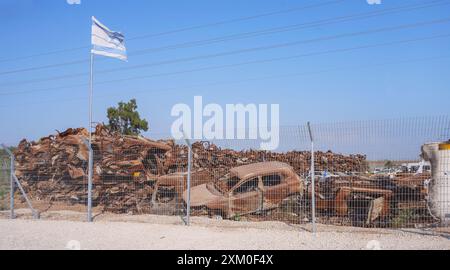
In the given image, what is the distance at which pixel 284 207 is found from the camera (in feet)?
36.0

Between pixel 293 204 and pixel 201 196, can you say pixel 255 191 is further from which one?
pixel 201 196

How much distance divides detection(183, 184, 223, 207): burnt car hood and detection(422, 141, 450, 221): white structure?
459 cm

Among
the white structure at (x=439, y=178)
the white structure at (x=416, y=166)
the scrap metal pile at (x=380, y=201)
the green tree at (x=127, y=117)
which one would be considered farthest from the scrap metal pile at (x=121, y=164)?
the green tree at (x=127, y=117)

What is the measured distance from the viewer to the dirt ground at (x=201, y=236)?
8648 millimetres

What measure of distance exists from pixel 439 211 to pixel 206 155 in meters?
7.01

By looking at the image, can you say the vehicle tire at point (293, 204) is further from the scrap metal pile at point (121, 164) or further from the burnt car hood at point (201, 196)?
the scrap metal pile at point (121, 164)

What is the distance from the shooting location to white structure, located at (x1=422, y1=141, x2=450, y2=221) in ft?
31.8

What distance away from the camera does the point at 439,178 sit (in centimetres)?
983

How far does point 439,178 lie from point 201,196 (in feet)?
17.4

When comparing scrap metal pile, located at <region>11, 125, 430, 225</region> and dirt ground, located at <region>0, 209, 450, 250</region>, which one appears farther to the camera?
scrap metal pile, located at <region>11, 125, 430, 225</region>

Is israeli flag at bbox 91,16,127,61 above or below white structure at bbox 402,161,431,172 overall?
above

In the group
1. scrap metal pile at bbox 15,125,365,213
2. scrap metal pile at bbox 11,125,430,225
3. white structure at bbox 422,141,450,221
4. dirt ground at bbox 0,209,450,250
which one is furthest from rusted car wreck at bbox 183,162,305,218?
white structure at bbox 422,141,450,221

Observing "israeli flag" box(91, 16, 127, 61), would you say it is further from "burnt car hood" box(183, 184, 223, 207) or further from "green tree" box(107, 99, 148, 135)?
"green tree" box(107, 99, 148, 135)

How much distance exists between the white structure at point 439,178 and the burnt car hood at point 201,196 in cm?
459
